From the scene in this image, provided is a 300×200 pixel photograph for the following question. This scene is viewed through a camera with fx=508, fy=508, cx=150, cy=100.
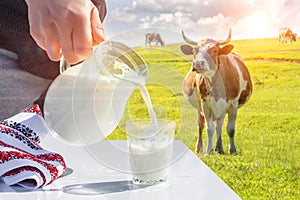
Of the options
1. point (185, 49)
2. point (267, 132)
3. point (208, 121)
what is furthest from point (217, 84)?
point (185, 49)

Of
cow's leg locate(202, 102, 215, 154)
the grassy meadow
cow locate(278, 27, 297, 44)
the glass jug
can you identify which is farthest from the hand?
cow locate(278, 27, 297, 44)

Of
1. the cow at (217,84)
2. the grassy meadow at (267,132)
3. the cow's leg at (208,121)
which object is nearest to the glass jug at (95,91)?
the cow at (217,84)

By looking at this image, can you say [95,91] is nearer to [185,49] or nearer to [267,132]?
[185,49]

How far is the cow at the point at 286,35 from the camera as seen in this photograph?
3191 millimetres

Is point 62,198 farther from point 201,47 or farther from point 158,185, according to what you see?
point 201,47

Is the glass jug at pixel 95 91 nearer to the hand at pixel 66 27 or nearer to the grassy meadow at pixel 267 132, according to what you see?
the hand at pixel 66 27

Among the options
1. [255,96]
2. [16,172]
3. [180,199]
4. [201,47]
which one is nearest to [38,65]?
[16,172]

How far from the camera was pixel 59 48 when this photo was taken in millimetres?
554

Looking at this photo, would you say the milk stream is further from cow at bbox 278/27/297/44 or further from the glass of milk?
cow at bbox 278/27/297/44

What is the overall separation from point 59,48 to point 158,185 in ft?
0.63

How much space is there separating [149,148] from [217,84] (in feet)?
6.26

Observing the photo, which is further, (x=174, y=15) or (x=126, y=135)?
(x=174, y=15)

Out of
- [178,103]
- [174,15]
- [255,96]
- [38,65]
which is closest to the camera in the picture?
[178,103]

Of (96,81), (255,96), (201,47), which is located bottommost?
(255,96)
